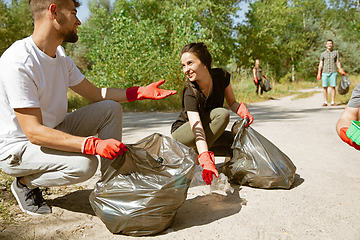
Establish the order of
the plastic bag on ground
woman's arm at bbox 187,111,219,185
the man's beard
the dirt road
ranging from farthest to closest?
the plastic bag on ground, woman's arm at bbox 187,111,219,185, the man's beard, the dirt road

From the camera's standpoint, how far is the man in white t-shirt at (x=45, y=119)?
5.13 feet

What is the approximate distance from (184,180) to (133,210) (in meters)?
0.33

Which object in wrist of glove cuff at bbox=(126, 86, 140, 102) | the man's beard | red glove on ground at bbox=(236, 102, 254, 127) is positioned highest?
the man's beard

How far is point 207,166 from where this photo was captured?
1936mm

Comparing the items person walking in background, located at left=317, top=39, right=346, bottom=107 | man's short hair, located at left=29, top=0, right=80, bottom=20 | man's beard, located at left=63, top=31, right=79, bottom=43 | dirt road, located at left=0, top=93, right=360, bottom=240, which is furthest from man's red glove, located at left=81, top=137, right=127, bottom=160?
person walking in background, located at left=317, top=39, right=346, bottom=107

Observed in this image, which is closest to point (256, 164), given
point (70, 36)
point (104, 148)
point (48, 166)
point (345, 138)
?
point (345, 138)

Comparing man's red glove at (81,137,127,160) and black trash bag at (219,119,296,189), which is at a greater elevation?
man's red glove at (81,137,127,160)

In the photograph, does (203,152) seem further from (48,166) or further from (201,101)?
(48,166)

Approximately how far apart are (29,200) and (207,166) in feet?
3.91

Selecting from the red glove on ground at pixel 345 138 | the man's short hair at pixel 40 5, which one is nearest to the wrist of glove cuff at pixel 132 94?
the man's short hair at pixel 40 5

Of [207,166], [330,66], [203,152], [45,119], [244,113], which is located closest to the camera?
[45,119]

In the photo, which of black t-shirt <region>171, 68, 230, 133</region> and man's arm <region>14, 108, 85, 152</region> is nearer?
man's arm <region>14, 108, 85, 152</region>

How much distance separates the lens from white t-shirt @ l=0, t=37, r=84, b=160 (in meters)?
1.56

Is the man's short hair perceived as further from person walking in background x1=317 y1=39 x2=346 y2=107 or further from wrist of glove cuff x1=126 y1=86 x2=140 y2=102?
person walking in background x1=317 y1=39 x2=346 y2=107
